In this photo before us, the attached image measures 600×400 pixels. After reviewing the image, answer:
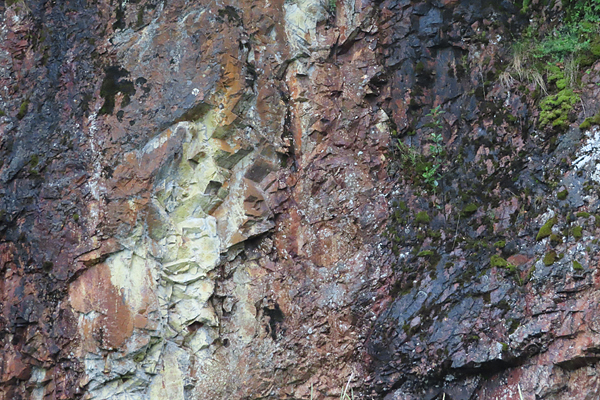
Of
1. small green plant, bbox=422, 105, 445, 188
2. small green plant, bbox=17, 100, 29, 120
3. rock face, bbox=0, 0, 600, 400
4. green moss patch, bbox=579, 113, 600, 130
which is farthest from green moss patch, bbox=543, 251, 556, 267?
small green plant, bbox=17, 100, 29, 120

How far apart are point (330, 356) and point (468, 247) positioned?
4.93ft

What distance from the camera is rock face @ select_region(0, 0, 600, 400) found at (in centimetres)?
462

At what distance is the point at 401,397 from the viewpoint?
178 inches

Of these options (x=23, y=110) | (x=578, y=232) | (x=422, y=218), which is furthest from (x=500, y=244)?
(x=23, y=110)

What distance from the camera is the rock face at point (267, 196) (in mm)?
4617

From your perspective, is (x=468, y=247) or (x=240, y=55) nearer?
(x=468, y=247)

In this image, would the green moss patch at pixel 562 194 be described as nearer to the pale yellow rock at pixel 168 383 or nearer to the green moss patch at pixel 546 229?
the green moss patch at pixel 546 229

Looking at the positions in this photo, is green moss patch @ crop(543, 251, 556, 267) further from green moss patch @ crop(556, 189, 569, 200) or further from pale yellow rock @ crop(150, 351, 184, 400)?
pale yellow rock @ crop(150, 351, 184, 400)

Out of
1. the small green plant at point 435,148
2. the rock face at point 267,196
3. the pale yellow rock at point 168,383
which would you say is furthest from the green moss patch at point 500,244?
the pale yellow rock at point 168,383

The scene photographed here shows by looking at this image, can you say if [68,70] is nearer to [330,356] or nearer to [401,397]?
[330,356]

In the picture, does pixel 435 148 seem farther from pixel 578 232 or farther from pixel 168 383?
pixel 168 383

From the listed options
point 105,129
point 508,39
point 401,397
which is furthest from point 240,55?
point 401,397

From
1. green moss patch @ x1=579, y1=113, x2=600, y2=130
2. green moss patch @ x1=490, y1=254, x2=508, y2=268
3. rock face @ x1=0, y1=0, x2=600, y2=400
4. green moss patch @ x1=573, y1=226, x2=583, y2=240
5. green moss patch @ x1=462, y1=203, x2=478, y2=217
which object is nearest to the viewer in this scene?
green moss patch @ x1=573, y1=226, x2=583, y2=240

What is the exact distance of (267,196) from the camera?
520cm
